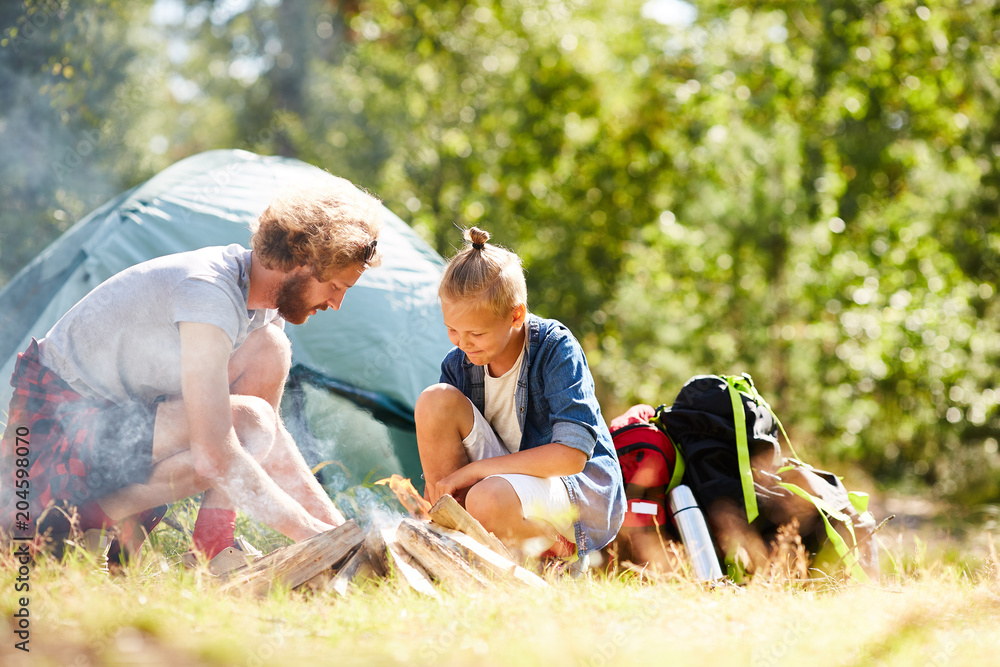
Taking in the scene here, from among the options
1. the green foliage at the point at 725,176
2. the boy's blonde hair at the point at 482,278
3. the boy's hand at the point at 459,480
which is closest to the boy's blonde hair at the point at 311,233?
the boy's blonde hair at the point at 482,278

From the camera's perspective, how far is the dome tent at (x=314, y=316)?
2.95m

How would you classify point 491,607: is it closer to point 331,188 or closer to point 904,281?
point 331,188

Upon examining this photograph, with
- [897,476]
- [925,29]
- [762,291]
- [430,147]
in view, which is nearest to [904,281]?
[762,291]

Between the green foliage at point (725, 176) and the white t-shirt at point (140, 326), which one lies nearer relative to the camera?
the white t-shirt at point (140, 326)

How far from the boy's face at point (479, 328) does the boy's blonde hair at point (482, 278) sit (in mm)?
20

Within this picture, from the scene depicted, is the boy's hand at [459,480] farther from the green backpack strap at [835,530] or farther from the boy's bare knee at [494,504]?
the green backpack strap at [835,530]

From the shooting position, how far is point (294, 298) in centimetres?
221

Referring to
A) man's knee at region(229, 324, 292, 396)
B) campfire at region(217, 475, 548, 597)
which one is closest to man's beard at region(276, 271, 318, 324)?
man's knee at region(229, 324, 292, 396)

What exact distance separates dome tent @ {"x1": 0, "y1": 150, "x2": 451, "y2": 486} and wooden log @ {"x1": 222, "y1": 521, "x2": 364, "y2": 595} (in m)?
0.93

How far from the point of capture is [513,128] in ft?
22.9

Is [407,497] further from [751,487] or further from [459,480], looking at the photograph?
[751,487]

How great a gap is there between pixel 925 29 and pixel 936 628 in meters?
6.22

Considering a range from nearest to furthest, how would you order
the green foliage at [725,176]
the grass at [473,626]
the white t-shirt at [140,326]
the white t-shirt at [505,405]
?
the grass at [473,626], the white t-shirt at [140,326], the white t-shirt at [505,405], the green foliage at [725,176]

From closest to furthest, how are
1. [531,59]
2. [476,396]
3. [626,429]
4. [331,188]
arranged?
[331,188] → [476,396] → [626,429] → [531,59]
